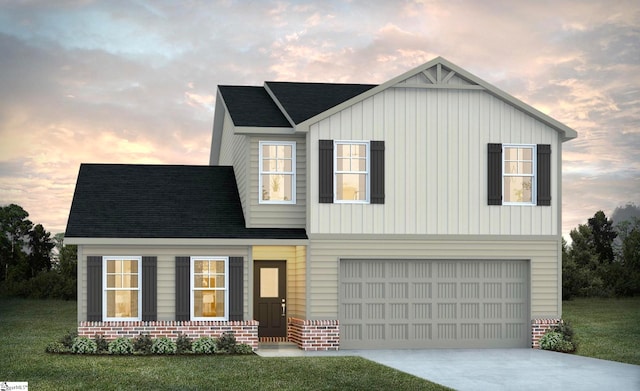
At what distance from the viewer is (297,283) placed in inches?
935

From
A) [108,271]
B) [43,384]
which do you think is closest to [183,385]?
[43,384]

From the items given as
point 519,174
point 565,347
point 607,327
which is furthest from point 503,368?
point 607,327

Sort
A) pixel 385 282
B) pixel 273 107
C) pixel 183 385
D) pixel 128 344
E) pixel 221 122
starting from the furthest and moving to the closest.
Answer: pixel 221 122 < pixel 273 107 < pixel 385 282 < pixel 128 344 < pixel 183 385

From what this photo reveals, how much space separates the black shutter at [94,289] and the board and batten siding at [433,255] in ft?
Answer: 16.8

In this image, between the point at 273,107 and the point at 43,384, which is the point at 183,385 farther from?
the point at 273,107

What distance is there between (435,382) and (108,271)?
362 inches

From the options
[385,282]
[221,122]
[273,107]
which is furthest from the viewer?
[221,122]

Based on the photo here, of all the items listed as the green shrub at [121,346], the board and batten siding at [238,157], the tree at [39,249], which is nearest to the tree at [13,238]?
the tree at [39,249]

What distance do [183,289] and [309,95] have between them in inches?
285

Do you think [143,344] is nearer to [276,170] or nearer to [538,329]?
[276,170]

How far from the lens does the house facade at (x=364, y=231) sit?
22391mm

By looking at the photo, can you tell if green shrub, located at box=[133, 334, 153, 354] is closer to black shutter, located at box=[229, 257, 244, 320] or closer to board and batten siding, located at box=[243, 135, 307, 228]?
black shutter, located at box=[229, 257, 244, 320]

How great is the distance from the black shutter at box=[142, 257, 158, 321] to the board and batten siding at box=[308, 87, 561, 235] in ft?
13.1

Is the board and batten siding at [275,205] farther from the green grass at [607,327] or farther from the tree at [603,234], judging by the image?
the tree at [603,234]
